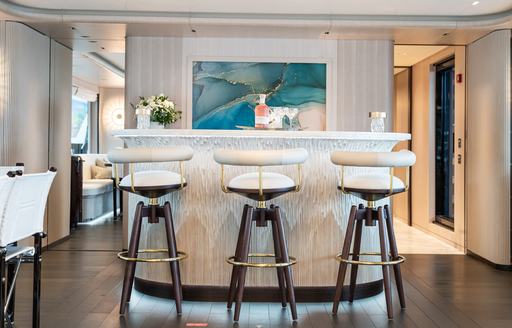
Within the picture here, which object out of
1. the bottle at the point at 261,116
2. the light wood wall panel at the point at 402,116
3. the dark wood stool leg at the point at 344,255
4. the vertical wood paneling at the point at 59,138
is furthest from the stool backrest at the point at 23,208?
the light wood wall panel at the point at 402,116

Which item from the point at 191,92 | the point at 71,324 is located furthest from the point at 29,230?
the point at 191,92

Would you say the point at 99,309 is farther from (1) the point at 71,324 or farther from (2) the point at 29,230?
(2) the point at 29,230

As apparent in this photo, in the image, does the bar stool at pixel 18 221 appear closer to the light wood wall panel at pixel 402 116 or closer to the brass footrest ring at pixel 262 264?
the brass footrest ring at pixel 262 264

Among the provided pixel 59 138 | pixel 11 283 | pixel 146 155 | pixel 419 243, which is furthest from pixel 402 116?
pixel 11 283

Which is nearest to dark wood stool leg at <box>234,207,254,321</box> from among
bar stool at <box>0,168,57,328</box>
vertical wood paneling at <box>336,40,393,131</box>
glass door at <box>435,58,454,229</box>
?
bar stool at <box>0,168,57,328</box>

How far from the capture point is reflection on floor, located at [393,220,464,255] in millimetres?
6398

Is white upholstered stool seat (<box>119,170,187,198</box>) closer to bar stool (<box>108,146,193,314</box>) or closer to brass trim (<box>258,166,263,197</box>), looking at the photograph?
bar stool (<box>108,146,193,314</box>)

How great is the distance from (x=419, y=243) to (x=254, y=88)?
9.31ft

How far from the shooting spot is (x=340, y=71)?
617cm

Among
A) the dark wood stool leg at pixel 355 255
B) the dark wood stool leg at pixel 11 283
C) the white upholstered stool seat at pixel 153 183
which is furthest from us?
the dark wood stool leg at pixel 355 255

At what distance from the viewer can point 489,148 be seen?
18.7 ft

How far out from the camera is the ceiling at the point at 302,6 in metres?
5.11

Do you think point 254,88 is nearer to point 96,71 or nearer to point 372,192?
point 372,192

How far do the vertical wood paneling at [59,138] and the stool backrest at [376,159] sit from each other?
13.5 feet
